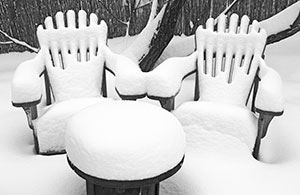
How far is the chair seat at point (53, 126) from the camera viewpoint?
2.44m

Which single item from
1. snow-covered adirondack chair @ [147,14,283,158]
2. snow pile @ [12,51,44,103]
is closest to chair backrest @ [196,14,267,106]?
snow-covered adirondack chair @ [147,14,283,158]

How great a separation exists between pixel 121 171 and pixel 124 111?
15.2 inches

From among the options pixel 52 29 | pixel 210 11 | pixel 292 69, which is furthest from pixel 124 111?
pixel 210 11

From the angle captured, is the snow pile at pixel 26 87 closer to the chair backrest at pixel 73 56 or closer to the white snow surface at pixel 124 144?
the chair backrest at pixel 73 56

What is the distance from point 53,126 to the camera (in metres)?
2.45

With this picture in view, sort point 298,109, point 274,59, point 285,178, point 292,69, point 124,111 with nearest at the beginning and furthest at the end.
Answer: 1. point 124,111
2. point 285,178
3. point 298,109
4. point 292,69
5. point 274,59

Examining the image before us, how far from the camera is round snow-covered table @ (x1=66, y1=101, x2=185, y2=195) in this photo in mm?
1653

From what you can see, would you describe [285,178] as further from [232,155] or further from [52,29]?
[52,29]

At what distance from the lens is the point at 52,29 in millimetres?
2912

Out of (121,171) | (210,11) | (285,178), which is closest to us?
(121,171)

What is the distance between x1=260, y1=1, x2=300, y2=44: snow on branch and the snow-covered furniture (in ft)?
5.93

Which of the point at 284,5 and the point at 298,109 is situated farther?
the point at 284,5

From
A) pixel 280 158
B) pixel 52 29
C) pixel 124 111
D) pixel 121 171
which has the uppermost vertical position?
pixel 52 29

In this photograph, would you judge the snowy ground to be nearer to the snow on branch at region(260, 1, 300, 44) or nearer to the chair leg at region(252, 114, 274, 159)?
the chair leg at region(252, 114, 274, 159)
